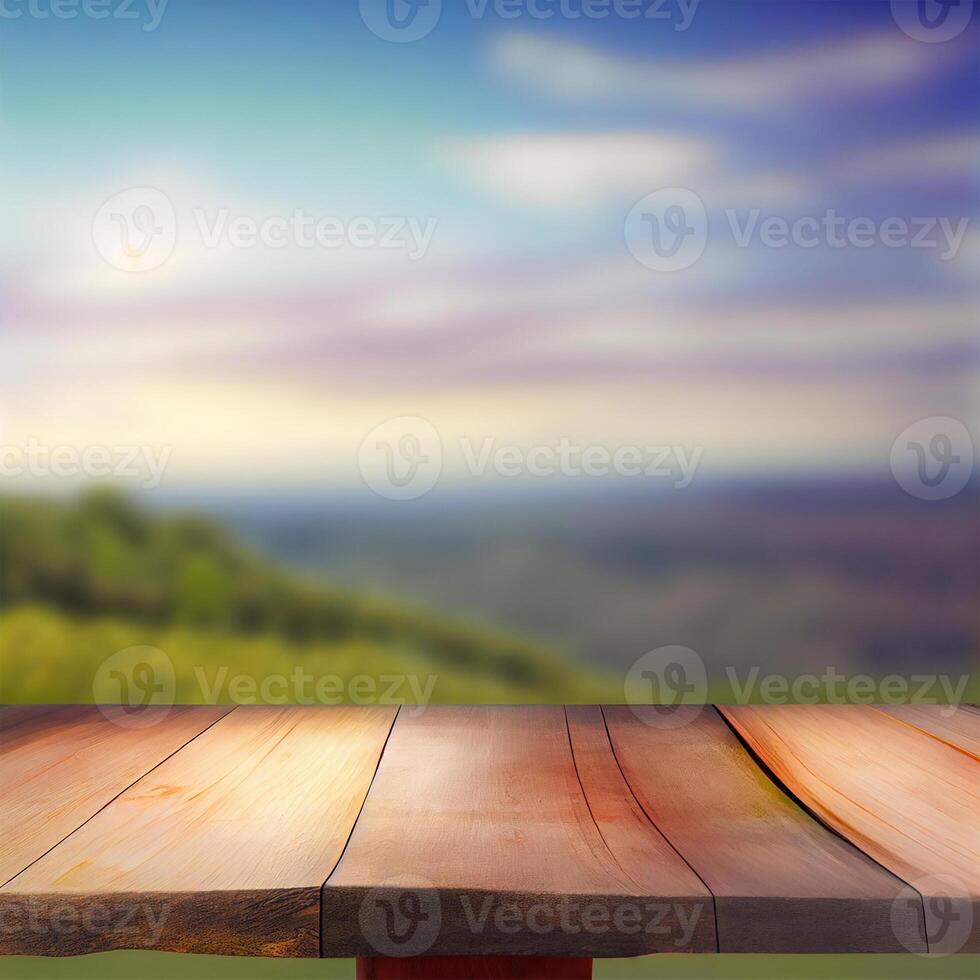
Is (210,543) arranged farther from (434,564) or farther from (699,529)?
(699,529)

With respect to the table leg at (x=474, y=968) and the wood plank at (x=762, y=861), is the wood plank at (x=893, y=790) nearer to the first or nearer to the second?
the wood plank at (x=762, y=861)

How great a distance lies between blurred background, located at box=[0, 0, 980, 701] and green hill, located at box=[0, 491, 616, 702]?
1 centimetres

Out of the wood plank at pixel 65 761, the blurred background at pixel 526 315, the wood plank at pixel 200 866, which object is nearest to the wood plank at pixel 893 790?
the blurred background at pixel 526 315

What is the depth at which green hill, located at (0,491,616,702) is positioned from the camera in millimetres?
1605

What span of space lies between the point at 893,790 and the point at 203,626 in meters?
1.09

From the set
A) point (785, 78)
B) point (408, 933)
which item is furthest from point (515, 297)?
point (408, 933)

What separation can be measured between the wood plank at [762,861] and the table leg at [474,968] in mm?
170

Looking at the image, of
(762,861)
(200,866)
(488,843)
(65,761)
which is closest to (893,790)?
(762,861)

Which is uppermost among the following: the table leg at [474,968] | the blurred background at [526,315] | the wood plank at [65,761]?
the blurred background at [526,315]

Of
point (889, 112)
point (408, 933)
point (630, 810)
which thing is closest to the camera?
point (408, 933)

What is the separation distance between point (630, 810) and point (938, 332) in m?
0.99

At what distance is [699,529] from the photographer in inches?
62.9

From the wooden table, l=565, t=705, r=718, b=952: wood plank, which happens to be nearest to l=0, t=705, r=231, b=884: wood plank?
the wooden table

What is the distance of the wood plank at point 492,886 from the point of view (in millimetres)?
812
